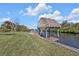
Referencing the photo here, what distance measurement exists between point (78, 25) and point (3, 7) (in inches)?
34.2

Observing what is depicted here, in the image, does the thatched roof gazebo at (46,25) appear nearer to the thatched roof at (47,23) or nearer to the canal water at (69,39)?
the thatched roof at (47,23)

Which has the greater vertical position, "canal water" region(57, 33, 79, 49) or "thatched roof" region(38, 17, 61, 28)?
"thatched roof" region(38, 17, 61, 28)

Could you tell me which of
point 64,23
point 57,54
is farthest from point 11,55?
point 64,23

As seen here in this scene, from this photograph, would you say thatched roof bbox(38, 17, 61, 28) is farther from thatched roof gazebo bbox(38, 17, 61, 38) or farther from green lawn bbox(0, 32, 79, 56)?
green lawn bbox(0, 32, 79, 56)

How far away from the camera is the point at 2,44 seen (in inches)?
119

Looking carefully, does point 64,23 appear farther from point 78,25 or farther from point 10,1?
point 10,1

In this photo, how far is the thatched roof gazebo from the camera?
3.03 metres

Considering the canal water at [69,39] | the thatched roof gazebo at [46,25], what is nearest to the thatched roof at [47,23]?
the thatched roof gazebo at [46,25]

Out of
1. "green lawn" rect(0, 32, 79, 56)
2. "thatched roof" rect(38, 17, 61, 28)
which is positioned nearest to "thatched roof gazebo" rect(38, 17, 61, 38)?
"thatched roof" rect(38, 17, 61, 28)

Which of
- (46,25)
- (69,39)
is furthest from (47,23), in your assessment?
(69,39)

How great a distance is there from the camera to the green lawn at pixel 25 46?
2971 millimetres

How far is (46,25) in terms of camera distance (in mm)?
3088

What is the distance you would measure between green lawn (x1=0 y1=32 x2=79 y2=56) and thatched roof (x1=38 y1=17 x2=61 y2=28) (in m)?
0.18

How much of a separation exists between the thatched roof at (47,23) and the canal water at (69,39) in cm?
13
